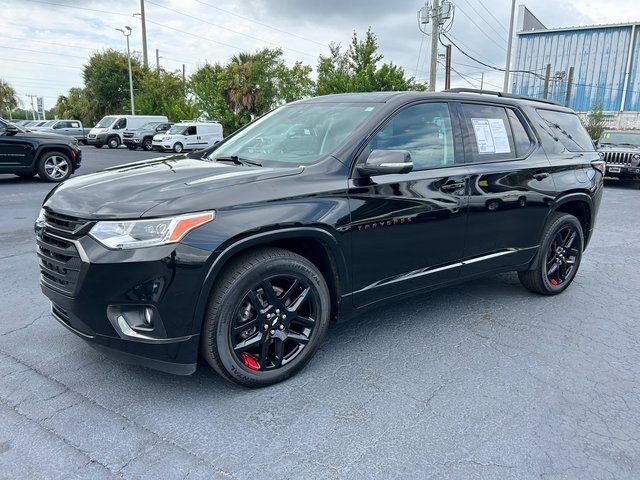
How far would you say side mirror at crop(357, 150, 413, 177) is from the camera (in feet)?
9.67

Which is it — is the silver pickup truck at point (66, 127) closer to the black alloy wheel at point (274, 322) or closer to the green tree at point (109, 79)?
the green tree at point (109, 79)

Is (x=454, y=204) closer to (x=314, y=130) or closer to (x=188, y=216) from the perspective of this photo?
(x=314, y=130)

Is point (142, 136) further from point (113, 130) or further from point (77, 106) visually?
point (77, 106)

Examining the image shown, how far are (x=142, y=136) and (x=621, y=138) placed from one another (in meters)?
25.9

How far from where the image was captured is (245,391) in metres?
2.87

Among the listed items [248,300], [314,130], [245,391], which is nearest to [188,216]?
[248,300]

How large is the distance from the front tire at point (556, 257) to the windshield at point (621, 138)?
1327 cm

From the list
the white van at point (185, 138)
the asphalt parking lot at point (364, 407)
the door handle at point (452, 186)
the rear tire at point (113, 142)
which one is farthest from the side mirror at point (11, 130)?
the rear tire at point (113, 142)

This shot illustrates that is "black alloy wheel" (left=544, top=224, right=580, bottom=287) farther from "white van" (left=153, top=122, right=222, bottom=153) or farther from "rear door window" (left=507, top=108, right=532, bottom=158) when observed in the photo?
"white van" (left=153, top=122, right=222, bottom=153)

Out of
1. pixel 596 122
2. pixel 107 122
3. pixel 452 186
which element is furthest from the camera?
pixel 596 122

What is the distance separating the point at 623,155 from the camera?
14781 millimetres

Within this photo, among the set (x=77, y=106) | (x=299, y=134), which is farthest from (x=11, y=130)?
(x=77, y=106)

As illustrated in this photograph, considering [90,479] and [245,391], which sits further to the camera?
[245,391]

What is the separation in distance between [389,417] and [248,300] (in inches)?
39.5
